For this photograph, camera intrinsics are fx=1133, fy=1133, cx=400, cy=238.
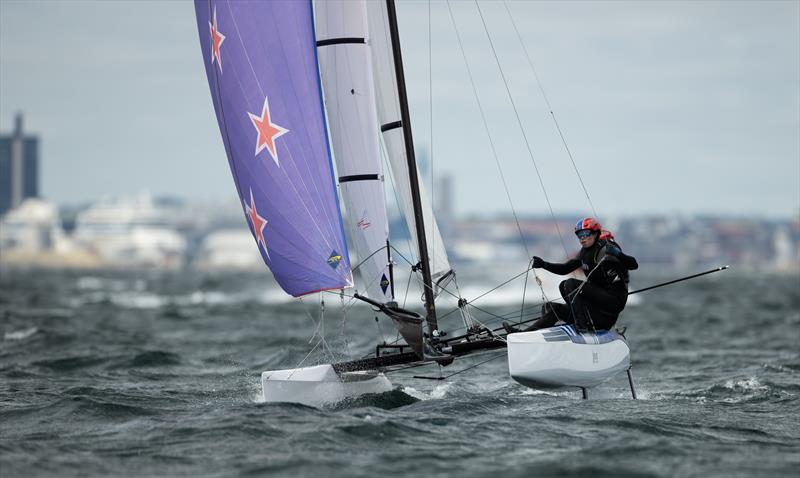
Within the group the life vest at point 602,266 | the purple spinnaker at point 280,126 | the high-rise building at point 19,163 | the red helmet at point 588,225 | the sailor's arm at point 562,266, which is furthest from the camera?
the high-rise building at point 19,163

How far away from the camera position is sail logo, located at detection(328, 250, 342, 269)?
9086 millimetres

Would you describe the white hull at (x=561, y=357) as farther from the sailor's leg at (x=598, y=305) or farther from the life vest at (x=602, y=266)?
the life vest at (x=602, y=266)

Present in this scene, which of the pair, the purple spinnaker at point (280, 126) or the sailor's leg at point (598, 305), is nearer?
the purple spinnaker at point (280, 126)

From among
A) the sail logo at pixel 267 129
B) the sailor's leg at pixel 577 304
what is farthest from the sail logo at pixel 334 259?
the sailor's leg at pixel 577 304

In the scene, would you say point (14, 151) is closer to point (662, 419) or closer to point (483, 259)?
point (662, 419)

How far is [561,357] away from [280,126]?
2844 mm

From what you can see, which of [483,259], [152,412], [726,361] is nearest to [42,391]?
[152,412]

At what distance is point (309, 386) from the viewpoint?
9109mm

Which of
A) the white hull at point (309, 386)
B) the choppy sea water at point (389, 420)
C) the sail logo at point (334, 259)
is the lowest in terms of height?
the choppy sea water at point (389, 420)

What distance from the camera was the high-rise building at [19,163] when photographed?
244 feet

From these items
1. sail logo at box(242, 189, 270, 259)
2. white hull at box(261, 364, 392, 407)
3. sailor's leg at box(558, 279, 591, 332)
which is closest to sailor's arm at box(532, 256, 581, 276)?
sailor's leg at box(558, 279, 591, 332)

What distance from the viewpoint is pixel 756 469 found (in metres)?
6.92

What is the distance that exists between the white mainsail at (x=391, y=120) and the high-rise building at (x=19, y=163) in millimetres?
61963

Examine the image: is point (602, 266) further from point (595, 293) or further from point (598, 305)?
point (598, 305)
